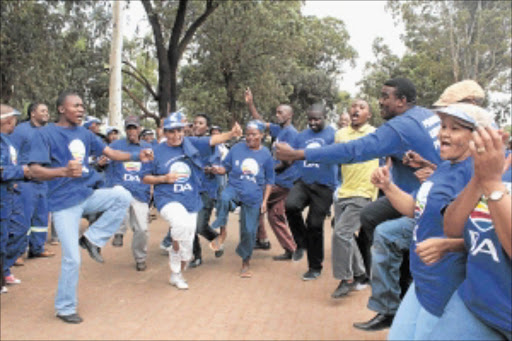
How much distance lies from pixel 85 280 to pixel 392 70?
35.9 metres

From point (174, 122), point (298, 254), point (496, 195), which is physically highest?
point (174, 122)

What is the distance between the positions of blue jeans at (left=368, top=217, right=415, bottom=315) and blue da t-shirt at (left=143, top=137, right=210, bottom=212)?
2669 mm

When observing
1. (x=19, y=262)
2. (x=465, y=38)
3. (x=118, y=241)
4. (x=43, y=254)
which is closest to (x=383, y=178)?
(x=19, y=262)

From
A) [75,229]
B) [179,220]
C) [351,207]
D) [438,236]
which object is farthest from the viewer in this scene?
[179,220]

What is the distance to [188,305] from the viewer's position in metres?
5.75

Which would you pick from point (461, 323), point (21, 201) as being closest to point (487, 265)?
point (461, 323)

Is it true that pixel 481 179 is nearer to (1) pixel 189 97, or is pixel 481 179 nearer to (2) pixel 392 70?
(1) pixel 189 97

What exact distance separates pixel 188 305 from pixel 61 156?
7.10 feet

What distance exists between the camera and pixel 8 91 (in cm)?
1545

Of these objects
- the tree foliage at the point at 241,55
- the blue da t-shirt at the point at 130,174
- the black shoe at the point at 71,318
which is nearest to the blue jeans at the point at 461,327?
the black shoe at the point at 71,318

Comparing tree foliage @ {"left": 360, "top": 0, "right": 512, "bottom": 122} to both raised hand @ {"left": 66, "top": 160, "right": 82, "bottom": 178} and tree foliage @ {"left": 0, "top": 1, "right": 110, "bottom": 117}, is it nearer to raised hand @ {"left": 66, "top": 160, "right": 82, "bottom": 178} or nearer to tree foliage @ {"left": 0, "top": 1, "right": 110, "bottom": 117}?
tree foliage @ {"left": 0, "top": 1, "right": 110, "bottom": 117}

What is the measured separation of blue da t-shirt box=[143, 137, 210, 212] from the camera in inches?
251

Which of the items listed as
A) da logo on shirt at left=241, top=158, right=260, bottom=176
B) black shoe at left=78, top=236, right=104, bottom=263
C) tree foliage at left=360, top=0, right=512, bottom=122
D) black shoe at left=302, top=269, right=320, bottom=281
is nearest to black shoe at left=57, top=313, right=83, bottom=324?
black shoe at left=78, top=236, right=104, bottom=263

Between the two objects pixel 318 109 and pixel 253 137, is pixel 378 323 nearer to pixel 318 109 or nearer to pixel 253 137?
pixel 318 109
